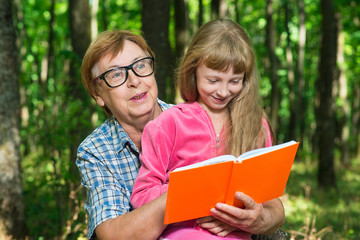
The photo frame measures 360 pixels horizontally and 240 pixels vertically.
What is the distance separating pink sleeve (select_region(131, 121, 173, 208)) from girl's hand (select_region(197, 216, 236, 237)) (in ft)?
0.85

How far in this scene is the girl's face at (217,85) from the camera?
8.41 feet

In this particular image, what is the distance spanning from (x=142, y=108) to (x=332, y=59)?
9.02 m

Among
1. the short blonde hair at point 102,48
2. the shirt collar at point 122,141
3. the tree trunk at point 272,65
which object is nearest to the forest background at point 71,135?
the short blonde hair at point 102,48

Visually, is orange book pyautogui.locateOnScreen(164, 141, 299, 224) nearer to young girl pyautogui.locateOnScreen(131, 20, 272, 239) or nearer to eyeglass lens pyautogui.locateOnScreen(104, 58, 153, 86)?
young girl pyautogui.locateOnScreen(131, 20, 272, 239)

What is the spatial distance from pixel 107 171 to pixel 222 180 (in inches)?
30.3

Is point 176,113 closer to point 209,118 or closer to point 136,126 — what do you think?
point 209,118

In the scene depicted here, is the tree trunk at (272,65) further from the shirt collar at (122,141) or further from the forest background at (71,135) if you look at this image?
the shirt collar at (122,141)

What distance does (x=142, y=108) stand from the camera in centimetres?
273

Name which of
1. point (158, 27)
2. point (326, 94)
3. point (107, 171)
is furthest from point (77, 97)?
point (326, 94)

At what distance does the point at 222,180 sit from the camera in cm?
216

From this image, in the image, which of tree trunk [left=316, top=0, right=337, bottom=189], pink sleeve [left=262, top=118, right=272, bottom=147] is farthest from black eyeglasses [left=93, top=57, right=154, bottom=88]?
tree trunk [left=316, top=0, right=337, bottom=189]

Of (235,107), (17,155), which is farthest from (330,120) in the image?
(235,107)

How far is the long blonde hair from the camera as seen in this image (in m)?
2.54

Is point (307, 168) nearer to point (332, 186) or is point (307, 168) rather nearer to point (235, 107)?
point (332, 186)
